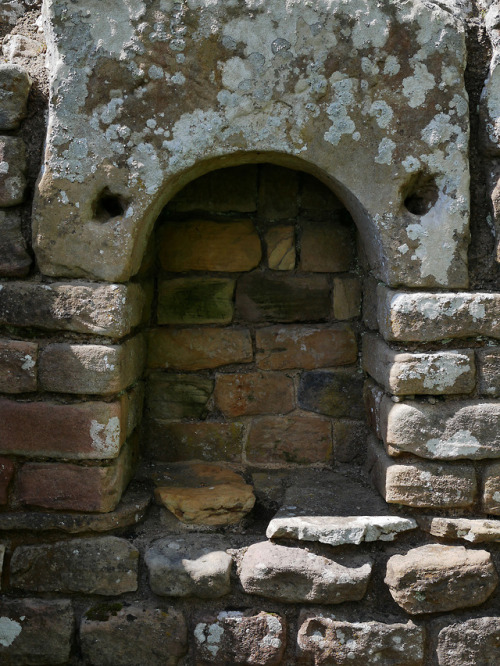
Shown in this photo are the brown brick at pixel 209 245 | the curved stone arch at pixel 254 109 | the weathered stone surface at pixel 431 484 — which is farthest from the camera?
the brown brick at pixel 209 245

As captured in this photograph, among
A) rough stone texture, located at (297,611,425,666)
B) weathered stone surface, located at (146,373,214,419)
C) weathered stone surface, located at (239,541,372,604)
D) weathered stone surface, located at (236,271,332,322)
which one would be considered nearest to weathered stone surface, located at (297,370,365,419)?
weathered stone surface, located at (236,271,332,322)

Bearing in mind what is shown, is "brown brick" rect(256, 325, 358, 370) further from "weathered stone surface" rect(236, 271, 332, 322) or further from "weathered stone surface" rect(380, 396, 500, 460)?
"weathered stone surface" rect(380, 396, 500, 460)

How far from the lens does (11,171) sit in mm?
2520

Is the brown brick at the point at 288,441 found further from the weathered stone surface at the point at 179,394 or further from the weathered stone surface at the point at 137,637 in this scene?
the weathered stone surface at the point at 137,637

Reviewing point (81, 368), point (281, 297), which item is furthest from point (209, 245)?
point (81, 368)

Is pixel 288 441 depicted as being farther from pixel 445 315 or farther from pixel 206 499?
pixel 445 315

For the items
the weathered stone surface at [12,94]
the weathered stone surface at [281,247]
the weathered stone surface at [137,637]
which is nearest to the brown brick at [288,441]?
the weathered stone surface at [281,247]

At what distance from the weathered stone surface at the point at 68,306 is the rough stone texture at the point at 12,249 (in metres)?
0.05

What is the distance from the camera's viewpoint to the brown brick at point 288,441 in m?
3.04

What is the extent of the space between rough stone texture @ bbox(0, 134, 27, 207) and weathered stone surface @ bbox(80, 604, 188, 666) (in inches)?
64.8

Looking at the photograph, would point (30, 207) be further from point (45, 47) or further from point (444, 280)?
point (444, 280)

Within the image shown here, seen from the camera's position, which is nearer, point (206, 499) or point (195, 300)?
point (206, 499)

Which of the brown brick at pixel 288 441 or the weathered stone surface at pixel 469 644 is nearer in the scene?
the weathered stone surface at pixel 469 644

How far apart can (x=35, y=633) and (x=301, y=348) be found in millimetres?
1589
